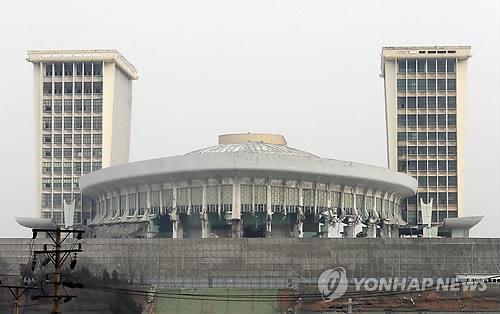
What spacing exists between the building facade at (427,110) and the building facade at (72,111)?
146 feet

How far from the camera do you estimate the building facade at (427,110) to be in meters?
158

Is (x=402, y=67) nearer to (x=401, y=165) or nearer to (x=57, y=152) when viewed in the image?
(x=401, y=165)

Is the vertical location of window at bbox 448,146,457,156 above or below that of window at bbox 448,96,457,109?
below

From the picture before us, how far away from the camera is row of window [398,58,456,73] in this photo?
159500 millimetres

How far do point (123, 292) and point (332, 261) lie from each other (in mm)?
21751

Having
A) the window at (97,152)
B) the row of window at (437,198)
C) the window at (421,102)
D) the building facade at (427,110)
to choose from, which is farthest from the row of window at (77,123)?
the row of window at (437,198)

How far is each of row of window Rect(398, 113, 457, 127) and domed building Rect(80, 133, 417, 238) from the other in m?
24.2

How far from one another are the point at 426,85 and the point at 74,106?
183ft

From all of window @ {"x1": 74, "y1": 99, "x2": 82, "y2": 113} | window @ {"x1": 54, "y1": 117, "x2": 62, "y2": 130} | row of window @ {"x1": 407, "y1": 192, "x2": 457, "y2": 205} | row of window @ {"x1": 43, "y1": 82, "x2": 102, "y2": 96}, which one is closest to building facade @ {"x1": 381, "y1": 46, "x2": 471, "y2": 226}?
row of window @ {"x1": 407, "y1": 192, "x2": 457, "y2": 205}

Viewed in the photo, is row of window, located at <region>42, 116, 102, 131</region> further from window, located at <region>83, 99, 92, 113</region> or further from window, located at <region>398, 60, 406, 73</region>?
window, located at <region>398, 60, 406, 73</region>

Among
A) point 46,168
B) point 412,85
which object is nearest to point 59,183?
point 46,168

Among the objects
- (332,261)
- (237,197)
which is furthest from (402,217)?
(332,261)

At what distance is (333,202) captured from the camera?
422 feet

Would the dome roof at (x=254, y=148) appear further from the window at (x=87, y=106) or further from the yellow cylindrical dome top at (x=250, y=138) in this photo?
the window at (x=87, y=106)
